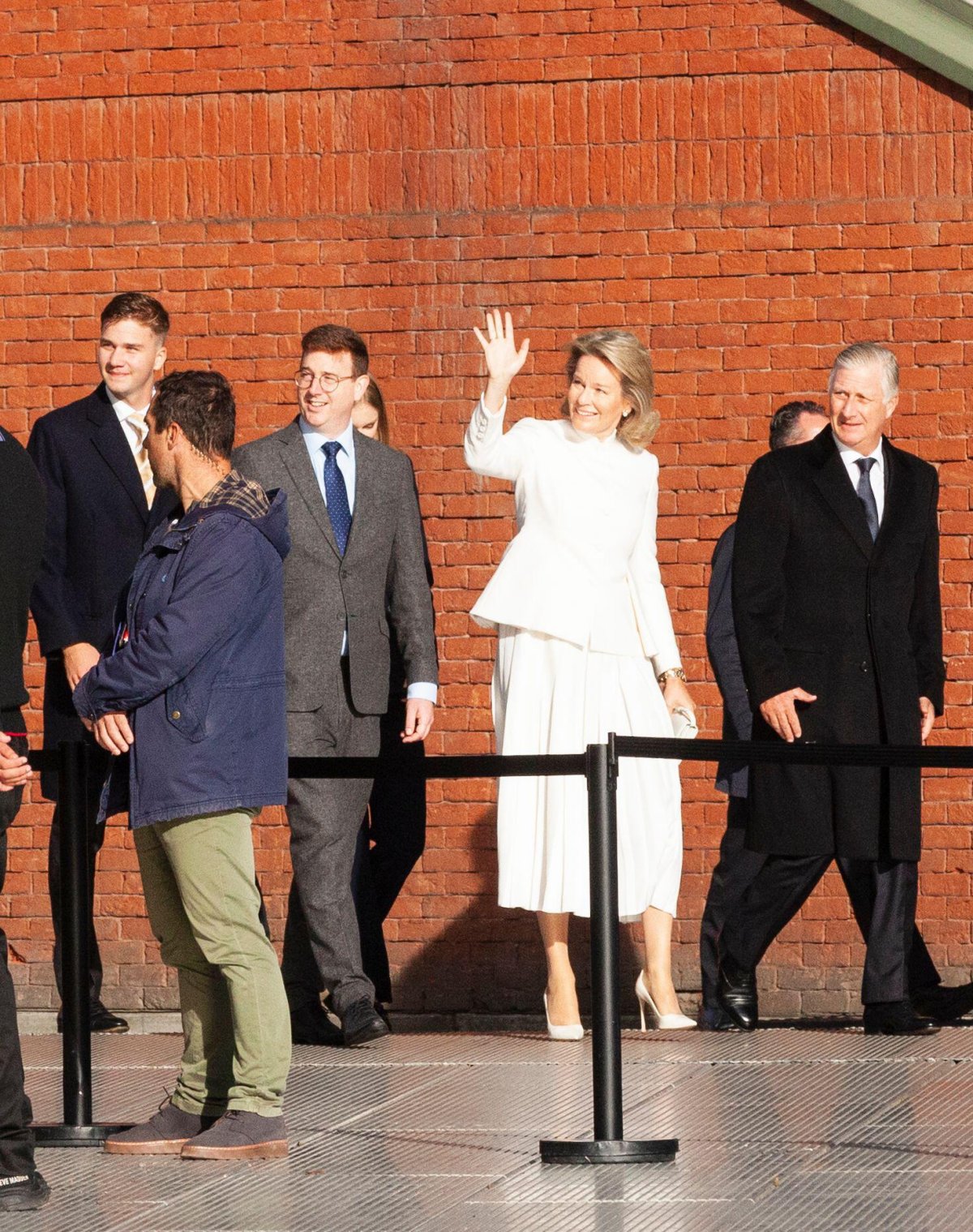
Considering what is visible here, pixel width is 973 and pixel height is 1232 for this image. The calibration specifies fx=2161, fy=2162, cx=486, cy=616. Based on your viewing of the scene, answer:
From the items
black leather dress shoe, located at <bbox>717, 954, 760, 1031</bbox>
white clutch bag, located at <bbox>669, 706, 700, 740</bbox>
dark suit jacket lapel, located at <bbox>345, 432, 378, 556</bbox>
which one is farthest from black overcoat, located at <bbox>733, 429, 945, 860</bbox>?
dark suit jacket lapel, located at <bbox>345, 432, 378, 556</bbox>

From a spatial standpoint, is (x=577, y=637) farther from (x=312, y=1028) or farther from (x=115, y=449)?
(x=115, y=449)

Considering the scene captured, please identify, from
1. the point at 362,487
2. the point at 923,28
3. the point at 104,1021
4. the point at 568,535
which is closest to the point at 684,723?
the point at 568,535

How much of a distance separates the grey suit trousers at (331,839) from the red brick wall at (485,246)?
180 centimetres

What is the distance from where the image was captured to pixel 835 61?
853 centimetres

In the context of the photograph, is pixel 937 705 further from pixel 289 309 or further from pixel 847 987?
pixel 289 309

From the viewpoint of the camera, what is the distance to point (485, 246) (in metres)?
8.68

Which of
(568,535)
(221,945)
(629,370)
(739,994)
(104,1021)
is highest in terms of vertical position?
(629,370)

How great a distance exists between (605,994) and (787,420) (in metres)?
Result: 3.40

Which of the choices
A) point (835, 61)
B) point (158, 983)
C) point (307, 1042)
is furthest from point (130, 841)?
point (835, 61)

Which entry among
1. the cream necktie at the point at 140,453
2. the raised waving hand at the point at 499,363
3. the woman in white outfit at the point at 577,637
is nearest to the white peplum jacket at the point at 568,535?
the woman in white outfit at the point at 577,637

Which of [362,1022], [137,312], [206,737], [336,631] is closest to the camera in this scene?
[206,737]

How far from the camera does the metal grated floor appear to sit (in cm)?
469

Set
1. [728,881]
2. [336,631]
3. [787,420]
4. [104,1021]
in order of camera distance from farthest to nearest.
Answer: [787,420], [728,881], [104,1021], [336,631]

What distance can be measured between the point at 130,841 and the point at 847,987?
2.91 m
